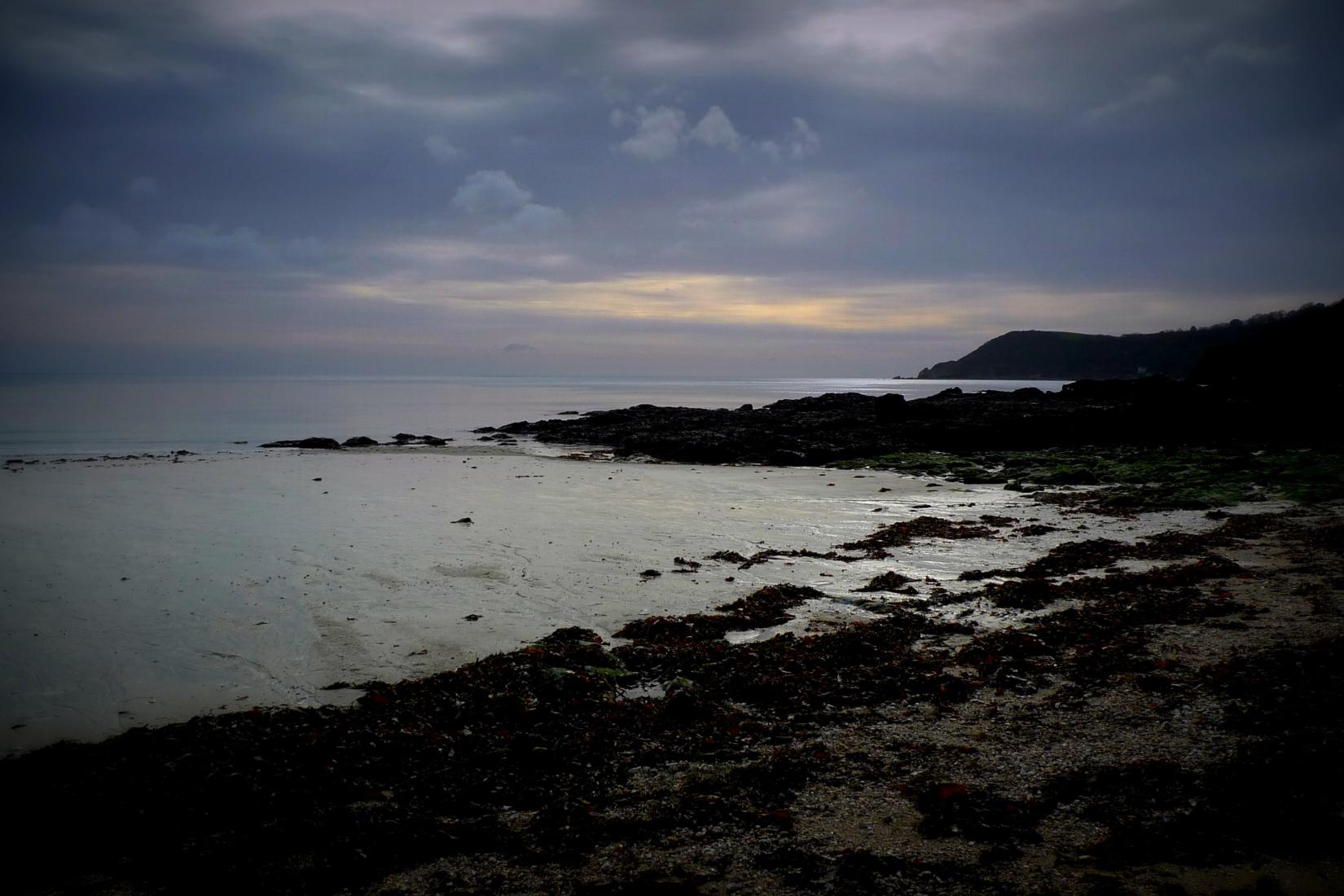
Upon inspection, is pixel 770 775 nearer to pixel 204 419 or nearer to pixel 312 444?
A: pixel 312 444

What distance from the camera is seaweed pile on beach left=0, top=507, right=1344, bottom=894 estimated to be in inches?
159

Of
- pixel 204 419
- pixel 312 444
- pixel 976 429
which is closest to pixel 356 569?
pixel 976 429

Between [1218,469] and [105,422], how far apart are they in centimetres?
5966

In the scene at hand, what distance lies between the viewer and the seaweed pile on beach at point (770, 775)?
13.2 ft

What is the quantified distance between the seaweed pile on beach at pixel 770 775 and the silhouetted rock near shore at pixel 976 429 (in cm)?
2017

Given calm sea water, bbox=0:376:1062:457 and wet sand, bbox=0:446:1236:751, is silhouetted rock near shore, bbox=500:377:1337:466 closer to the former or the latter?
wet sand, bbox=0:446:1236:751

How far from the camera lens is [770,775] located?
5035 millimetres

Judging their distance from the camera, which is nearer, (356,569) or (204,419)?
(356,569)

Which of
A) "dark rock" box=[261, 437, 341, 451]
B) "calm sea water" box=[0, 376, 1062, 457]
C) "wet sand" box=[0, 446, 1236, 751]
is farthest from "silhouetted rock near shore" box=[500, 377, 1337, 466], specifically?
"calm sea water" box=[0, 376, 1062, 457]

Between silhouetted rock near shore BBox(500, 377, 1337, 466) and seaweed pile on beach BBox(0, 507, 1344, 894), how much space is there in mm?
20168

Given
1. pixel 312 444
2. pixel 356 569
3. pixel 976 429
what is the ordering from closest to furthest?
pixel 356 569 < pixel 976 429 < pixel 312 444

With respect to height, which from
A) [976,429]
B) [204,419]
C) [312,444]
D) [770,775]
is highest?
[204,419]

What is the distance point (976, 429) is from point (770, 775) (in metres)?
28.4

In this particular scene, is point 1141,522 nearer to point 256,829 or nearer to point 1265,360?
point 256,829
